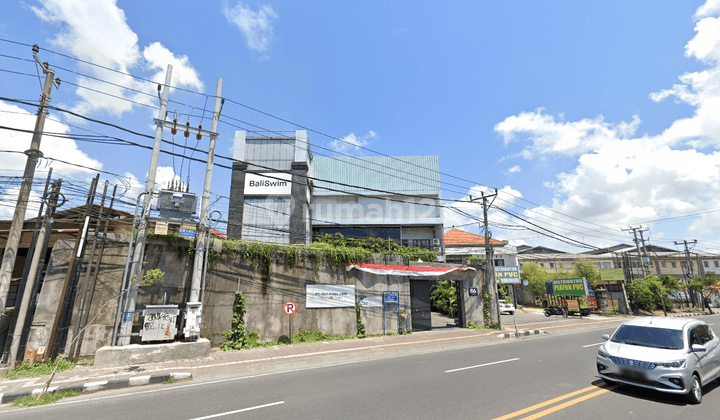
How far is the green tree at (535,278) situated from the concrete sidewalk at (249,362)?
30.3m

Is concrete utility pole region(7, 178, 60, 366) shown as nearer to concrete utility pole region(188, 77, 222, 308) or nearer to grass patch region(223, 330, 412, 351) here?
concrete utility pole region(188, 77, 222, 308)

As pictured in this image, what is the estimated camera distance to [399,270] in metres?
18.8

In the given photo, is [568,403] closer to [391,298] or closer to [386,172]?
[391,298]

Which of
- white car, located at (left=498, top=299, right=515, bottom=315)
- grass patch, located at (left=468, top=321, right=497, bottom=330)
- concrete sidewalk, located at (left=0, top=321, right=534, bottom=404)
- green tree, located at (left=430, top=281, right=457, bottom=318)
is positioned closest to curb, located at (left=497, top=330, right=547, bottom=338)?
concrete sidewalk, located at (left=0, top=321, right=534, bottom=404)


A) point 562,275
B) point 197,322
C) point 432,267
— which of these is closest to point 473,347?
point 432,267

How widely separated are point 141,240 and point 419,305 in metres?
15.2

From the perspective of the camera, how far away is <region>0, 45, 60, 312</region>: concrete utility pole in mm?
10120

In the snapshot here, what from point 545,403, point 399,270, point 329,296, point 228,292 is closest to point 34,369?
point 228,292

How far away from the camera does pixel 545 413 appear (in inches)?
228

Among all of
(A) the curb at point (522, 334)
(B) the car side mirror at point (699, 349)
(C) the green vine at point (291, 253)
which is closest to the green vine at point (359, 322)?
(C) the green vine at point (291, 253)

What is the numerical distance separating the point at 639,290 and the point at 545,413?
39828 mm

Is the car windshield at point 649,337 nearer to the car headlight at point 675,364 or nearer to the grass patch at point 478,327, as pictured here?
the car headlight at point 675,364

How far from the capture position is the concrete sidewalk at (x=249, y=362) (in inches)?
340

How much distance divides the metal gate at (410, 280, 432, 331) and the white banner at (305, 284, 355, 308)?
4339 mm
